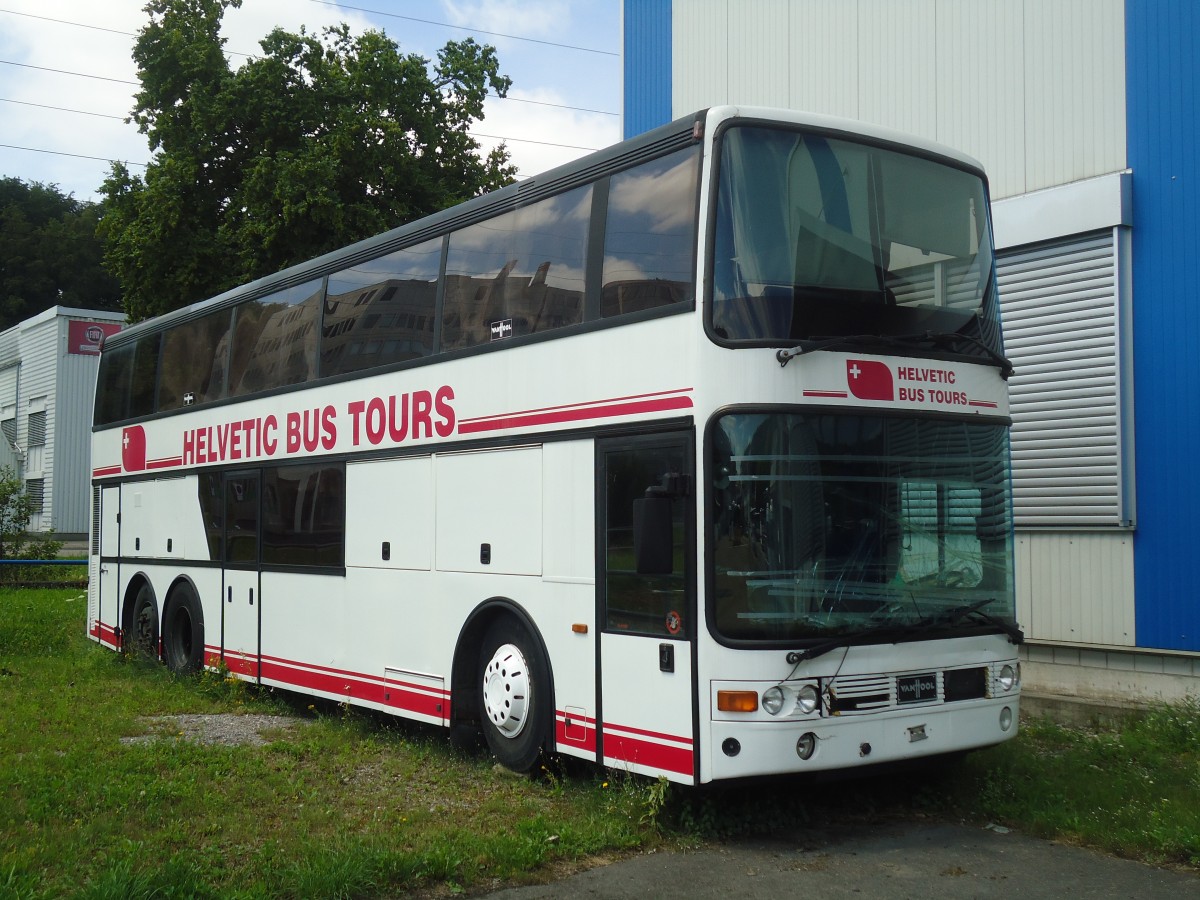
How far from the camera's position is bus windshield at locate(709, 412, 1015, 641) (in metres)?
7.15

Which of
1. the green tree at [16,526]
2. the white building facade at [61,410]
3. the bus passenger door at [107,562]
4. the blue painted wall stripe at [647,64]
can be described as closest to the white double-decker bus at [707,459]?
the blue painted wall stripe at [647,64]

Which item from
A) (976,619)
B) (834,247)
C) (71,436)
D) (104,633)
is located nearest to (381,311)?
(834,247)

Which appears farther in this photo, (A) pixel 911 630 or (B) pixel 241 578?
(B) pixel 241 578

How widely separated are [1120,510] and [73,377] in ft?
152

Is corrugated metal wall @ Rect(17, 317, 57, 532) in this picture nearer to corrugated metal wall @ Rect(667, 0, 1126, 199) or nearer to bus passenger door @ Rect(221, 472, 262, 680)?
bus passenger door @ Rect(221, 472, 262, 680)

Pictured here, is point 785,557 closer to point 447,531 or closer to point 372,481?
point 447,531

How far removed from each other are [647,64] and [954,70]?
16.5 ft

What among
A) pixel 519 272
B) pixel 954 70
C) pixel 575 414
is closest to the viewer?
pixel 575 414

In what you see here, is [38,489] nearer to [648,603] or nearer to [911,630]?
[648,603]

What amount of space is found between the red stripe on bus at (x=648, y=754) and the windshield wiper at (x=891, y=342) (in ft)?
7.63

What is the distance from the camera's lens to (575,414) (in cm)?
854

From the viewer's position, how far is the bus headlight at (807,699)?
714 centimetres

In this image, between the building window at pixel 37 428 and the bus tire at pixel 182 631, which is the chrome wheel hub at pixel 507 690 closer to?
the bus tire at pixel 182 631

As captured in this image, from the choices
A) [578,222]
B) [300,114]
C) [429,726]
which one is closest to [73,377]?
[300,114]
